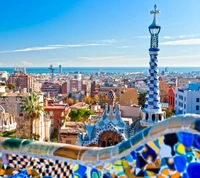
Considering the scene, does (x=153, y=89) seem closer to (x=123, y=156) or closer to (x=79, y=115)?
(x=123, y=156)

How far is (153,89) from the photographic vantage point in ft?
33.2

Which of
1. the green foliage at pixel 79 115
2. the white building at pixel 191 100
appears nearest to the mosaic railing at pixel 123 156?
the green foliage at pixel 79 115

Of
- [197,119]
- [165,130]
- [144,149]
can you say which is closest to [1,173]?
[144,149]

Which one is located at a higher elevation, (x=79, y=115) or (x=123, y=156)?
(x=123, y=156)

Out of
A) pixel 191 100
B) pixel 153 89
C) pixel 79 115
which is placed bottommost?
pixel 79 115

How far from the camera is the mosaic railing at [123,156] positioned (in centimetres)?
242

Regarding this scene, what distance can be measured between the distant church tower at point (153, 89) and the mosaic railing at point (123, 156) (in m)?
7.12

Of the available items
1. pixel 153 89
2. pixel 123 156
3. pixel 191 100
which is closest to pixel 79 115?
pixel 191 100

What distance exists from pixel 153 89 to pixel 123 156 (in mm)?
7627

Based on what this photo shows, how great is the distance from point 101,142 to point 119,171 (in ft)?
23.2

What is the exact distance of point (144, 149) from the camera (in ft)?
8.58

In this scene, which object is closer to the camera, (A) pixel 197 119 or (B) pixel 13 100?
(A) pixel 197 119

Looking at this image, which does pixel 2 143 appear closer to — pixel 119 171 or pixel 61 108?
pixel 119 171

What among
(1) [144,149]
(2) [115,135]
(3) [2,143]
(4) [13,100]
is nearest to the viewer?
(1) [144,149]
